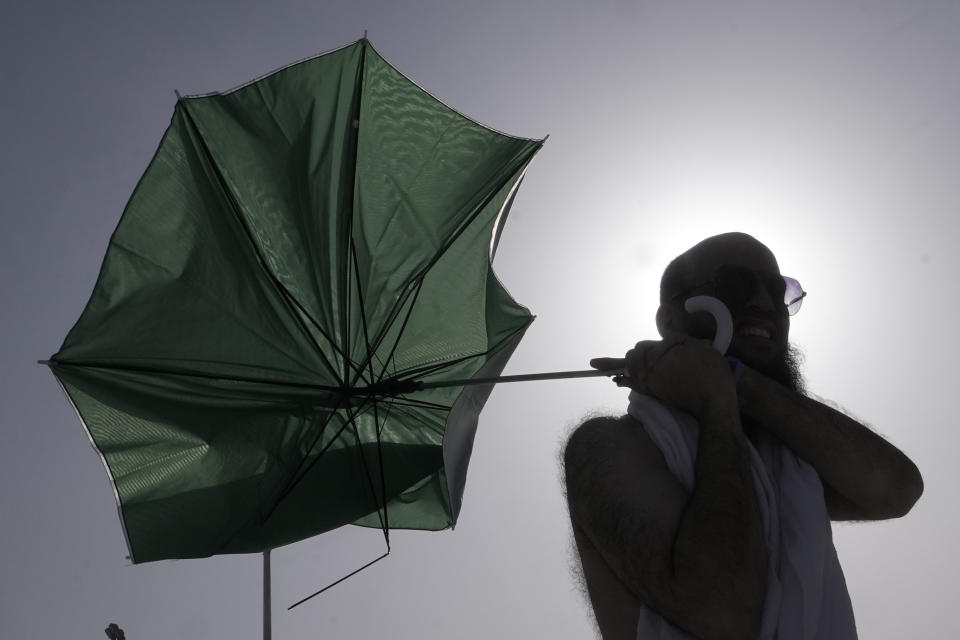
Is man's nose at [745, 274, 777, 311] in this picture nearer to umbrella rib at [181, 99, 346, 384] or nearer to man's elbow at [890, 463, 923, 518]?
man's elbow at [890, 463, 923, 518]

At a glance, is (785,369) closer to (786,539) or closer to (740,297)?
(740,297)

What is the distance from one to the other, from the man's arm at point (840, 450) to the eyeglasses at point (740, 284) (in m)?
0.36

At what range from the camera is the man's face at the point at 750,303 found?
254 cm

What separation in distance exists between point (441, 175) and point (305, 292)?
936 millimetres

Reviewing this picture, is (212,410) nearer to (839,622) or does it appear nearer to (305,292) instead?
(305,292)

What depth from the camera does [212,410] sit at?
151 inches

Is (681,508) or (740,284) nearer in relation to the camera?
(681,508)

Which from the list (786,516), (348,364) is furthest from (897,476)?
(348,364)

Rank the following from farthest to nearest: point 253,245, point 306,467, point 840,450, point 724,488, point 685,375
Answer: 1. point 306,467
2. point 253,245
3. point 840,450
4. point 685,375
5. point 724,488

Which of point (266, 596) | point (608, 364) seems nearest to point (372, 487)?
point (266, 596)

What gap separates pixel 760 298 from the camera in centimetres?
262

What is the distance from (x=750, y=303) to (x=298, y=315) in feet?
7.50

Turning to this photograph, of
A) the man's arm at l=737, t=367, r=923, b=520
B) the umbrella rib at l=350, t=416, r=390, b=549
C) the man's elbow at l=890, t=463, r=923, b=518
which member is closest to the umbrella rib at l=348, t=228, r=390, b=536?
the umbrella rib at l=350, t=416, r=390, b=549

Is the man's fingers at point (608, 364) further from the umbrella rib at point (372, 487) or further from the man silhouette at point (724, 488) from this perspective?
the umbrella rib at point (372, 487)
